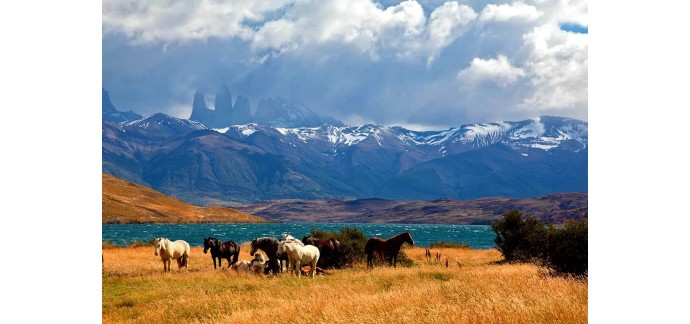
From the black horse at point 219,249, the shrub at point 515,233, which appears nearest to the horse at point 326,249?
the black horse at point 219,249

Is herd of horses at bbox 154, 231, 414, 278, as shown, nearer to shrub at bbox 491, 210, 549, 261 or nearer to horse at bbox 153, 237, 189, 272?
horse at bbox 153, 237, 189, 272

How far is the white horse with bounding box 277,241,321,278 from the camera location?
26078 mm

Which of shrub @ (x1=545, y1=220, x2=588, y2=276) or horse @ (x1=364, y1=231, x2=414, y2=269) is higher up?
shrub @ (x1=545, y1=220, x2=588, y2=276)

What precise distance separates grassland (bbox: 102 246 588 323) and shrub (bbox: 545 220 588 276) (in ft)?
5.75

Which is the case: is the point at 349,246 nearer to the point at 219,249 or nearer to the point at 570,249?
the point at 219,249

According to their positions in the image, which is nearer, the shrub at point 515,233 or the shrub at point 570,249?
the shrub at point 570,249

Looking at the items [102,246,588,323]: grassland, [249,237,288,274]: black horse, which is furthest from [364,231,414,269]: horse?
[249,237,288,274]: black horse

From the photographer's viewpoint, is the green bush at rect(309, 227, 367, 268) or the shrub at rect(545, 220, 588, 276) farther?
the green bush at rect(309, 227, 367, 268)

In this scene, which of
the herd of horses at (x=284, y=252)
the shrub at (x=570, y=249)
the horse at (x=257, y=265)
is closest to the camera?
the shrub at (x=570, y=249)

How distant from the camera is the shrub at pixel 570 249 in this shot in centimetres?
2314

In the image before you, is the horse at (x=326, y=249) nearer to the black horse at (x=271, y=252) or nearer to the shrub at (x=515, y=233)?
the black horse at (x=271, y=252)
